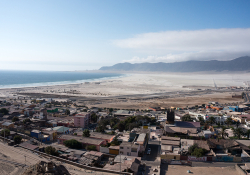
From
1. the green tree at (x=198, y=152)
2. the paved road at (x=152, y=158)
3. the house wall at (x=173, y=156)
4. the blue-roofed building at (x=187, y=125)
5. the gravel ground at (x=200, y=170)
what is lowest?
the gravel ground at (x=200, y=170)

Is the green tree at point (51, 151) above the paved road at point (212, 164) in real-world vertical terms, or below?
above

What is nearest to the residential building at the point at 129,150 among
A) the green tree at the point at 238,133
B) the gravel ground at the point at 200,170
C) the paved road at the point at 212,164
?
the gravel ground at the point at 200,170

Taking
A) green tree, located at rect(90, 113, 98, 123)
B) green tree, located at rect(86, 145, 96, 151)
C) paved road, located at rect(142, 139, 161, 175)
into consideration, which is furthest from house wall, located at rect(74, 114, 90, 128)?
paved road, located at rect(142, 139, 161, 175)

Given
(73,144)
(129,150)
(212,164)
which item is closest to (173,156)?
(212,164)

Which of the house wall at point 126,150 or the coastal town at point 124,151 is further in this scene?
the house wall at point 126,150

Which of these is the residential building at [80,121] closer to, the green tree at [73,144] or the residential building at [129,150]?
the green tree at [73,144]

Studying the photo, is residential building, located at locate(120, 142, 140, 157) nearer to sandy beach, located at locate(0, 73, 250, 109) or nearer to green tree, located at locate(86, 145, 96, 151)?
green tree, located at locate(86, 145, 96, 151)

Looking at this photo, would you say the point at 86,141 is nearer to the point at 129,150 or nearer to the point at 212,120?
the point at 129,150

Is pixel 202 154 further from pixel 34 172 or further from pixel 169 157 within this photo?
pixel 34 172

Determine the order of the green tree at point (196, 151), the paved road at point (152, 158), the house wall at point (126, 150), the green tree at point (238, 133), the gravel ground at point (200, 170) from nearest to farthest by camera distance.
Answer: the gravel ground at point (200, 170) → the paved road at point (152, 158) → the green tree at point (196, 151) → the house wall at point (126, 150) → the green tree at point (238, 133)

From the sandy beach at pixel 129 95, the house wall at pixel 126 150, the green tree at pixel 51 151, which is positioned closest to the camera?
the green tree at pixel 51 151

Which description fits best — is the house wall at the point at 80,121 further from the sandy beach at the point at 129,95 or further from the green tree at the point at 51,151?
the sandy beach at the point at 129,95

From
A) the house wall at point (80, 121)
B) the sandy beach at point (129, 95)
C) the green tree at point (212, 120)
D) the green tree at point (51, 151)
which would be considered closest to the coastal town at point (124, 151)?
the green tree at point (51, 151)
